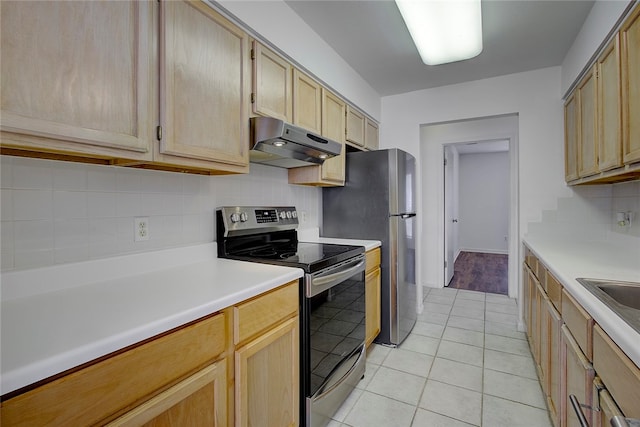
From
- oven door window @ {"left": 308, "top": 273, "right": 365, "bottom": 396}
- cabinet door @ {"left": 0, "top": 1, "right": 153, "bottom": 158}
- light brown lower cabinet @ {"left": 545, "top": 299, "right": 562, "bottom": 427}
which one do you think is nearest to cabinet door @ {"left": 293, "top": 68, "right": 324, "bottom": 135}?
cabinet door @ {"left": 0, "top": 1, "right": 153, "bottom": 158}

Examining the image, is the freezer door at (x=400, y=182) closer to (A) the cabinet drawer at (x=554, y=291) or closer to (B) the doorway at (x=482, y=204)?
(A) the cabinet drawer at (x=554, y=291)

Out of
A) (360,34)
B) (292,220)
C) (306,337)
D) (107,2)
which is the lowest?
(306,337)

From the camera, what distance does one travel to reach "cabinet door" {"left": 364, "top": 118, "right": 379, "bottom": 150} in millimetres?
3017

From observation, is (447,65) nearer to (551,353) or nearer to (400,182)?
(400,182)

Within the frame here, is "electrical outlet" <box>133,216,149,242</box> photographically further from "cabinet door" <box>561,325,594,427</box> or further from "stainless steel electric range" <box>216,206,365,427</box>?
"cabinet door" <box>561,325,594,427</box>

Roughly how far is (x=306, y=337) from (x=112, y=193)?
1.09 meters

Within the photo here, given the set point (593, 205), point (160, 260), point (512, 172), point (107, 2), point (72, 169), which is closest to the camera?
point (107, 2)

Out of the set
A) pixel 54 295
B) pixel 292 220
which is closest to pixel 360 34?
pixel 292 220

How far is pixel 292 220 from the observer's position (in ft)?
7.43

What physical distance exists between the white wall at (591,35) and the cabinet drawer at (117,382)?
7.66ft

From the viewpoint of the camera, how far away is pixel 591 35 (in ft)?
6.21

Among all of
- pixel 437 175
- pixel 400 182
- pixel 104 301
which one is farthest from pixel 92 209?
pixel 437 175

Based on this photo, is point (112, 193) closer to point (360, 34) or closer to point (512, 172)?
point (360, 34)

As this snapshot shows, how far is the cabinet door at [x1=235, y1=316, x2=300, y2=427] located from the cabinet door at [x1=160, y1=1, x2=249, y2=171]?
2.73 ft
